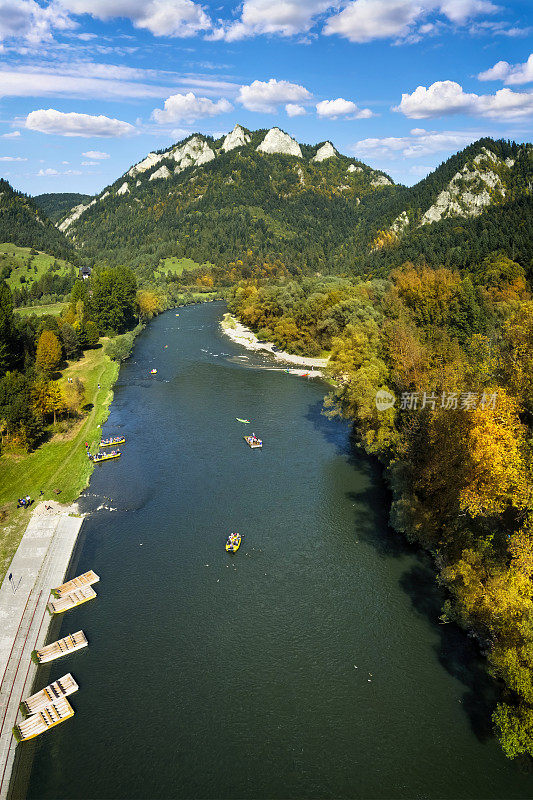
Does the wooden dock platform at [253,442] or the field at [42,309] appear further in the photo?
the field at [42,309]

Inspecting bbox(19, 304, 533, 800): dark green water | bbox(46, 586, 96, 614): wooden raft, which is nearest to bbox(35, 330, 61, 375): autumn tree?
bbox(19, 304, 533, 800): dark green water

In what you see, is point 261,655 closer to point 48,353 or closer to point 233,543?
point 233,543

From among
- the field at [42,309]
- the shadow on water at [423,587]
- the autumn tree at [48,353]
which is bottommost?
the shadow on water at [423,587]

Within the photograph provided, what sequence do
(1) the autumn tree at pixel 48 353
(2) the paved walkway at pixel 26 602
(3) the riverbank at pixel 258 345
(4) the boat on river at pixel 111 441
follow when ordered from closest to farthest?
1. (2) the paved walkway at pixel 26 602
2. (4) the boat on river at pixel 111 441
3. (1) the autumn tree at pixel 48 353
4. (3) the riverbank at pixel 258 345

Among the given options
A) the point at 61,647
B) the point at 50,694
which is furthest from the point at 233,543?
the point at 50,694

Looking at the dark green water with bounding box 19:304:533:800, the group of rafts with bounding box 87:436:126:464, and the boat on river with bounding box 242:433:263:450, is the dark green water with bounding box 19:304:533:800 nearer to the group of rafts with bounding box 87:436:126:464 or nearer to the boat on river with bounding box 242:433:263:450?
the group of rafts with bounding box 87:436:126:464

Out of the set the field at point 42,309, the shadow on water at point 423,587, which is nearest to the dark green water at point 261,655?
the shadow on water at point 423,587

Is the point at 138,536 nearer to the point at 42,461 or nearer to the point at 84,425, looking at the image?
the point at 42,461

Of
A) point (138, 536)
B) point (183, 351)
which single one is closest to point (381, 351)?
point (138, 536)

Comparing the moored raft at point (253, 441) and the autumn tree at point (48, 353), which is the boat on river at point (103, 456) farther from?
the autumn tree at point (48, 353)
